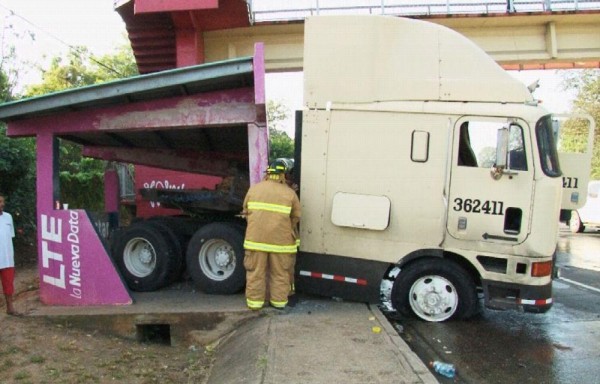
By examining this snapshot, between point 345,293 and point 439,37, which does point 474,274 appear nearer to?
point 345,293

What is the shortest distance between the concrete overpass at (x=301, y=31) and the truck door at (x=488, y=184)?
531 cm

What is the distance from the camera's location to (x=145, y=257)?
7.52 metres

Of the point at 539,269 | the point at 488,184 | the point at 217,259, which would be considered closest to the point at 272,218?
the point at 217,259

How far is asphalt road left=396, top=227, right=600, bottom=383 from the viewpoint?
4805 mm

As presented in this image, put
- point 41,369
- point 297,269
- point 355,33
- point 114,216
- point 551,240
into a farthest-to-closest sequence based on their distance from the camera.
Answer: point 114,216, point 297,269, point 355,33, point 551,240, point 41,369

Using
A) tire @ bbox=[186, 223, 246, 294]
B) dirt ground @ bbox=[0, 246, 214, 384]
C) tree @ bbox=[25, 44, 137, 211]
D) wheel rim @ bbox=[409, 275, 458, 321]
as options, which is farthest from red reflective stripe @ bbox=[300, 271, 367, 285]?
tree @ bbox=[25, 44, 137, 211]

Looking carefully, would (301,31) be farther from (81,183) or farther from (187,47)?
(81,183)

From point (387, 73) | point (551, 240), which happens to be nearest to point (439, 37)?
point (387, 73)

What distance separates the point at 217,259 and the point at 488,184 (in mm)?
3441

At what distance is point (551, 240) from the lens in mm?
5711

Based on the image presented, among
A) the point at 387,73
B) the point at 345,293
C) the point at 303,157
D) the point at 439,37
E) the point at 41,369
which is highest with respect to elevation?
the point at 439,37

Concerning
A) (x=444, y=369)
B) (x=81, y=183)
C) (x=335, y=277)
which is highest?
(x=81, y=183)

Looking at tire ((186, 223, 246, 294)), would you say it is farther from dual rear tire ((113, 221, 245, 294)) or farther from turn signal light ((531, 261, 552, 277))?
turn signal light ((531, 261, 552, 277))

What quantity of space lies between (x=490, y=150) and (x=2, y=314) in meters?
6.01
